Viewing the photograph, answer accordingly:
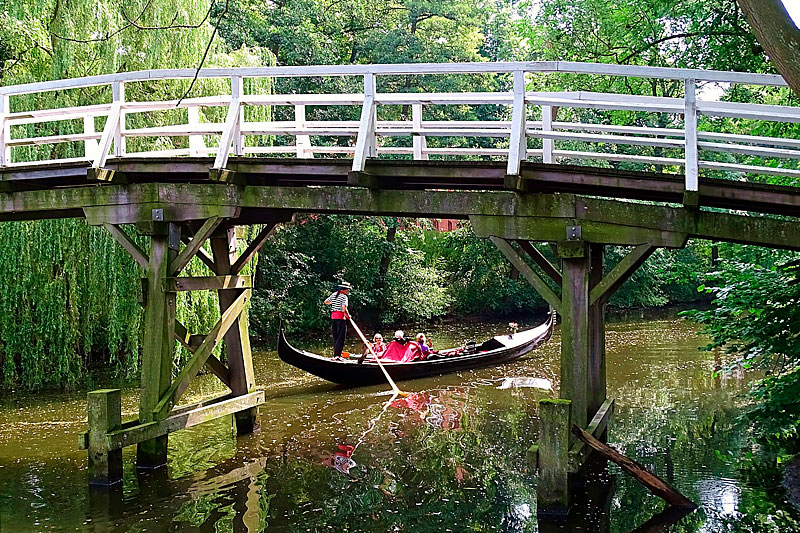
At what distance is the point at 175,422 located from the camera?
955 centimetres

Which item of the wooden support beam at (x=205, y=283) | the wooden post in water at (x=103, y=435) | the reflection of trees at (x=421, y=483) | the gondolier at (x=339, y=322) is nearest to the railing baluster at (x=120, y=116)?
the wooden support beam at (x=205, y=283)

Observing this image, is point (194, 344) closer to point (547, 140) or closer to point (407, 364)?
point (547, 140)

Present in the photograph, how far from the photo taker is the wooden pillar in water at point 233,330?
35.4 feet

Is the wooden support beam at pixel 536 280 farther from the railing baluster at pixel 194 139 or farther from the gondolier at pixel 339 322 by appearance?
the gondolier at pixel 339 322

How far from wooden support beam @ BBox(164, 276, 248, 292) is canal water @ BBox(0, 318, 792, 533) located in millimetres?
1961

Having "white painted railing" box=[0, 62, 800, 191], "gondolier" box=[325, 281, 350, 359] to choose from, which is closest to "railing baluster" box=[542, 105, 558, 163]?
"white painted railing" box=[0, 62, 800, 191]

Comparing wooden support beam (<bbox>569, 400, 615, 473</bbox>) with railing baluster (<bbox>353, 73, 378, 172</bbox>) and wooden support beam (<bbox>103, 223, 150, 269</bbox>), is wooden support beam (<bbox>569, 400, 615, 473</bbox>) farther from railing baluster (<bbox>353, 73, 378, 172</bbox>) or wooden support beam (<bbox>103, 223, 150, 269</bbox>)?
wooden support beam (<bbox>103, 223, 150, 269</bbox>)

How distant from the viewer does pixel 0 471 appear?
9953 mm

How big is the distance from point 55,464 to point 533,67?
22.4 ft

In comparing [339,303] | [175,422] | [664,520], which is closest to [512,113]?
[664,520]

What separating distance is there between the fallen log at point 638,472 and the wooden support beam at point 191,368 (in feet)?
13.5

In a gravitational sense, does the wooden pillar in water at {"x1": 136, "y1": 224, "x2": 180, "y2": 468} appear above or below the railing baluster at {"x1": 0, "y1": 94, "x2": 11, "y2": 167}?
below

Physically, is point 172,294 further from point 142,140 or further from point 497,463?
point 142,140

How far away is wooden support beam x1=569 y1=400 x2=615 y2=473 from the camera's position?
771 cm
